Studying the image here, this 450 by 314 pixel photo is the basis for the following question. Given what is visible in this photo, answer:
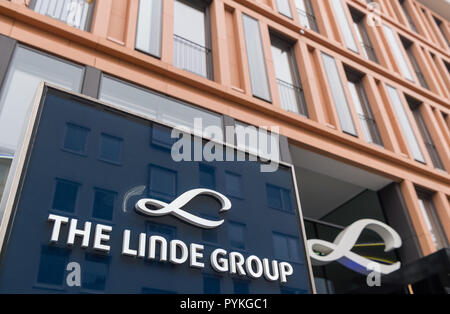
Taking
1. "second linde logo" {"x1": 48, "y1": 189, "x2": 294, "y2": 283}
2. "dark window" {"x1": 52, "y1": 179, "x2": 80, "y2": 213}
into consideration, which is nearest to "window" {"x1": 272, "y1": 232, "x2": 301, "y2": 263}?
"second linde logo" {"x1": 48, "y1": 189, "x2": 294, "y2": 283}

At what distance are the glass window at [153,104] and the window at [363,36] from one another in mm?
9759

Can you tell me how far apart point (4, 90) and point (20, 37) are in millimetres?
1545

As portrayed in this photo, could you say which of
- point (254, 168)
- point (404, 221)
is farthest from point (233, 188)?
point (404, 221)

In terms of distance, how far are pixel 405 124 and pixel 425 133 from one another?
1.68 meters

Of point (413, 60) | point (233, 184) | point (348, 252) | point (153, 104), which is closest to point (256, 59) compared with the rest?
point (153, 104)

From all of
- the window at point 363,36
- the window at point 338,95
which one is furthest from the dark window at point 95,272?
the window at point 363,36

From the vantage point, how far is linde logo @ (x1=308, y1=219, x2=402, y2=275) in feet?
31.8

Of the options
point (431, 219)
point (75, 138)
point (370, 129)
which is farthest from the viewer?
point (370, 129)

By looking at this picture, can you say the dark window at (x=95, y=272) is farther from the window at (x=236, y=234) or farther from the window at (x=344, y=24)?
the window at (x=344, y=24)

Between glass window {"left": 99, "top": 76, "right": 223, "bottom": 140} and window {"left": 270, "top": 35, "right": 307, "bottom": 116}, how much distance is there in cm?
332

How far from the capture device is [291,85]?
1295cm

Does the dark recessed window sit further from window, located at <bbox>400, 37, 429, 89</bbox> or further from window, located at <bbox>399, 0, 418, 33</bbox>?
window, located at <bbox>399, 0, 418, 33</bbox>

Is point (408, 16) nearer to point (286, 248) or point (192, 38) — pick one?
point (192, 38)

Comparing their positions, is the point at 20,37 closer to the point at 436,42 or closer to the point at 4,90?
the point at 4,90
